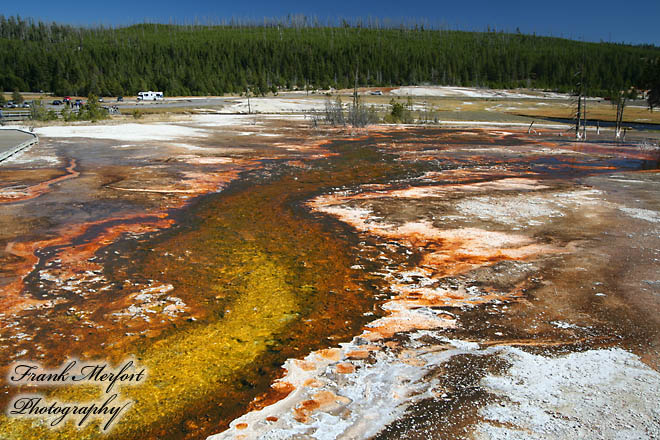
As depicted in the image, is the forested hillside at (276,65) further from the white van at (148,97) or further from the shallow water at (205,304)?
the shallow water at (205,304)

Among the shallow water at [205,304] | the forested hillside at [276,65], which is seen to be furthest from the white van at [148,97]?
the shallow water at [205,304]

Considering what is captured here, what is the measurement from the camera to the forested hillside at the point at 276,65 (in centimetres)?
9294

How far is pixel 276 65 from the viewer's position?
11769 centimetres

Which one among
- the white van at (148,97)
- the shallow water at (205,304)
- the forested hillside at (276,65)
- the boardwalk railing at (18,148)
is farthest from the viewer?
the forested hillside at (276,65)

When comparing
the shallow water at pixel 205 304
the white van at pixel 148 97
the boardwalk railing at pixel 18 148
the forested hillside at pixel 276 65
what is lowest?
the shallow water at pixel 205 304

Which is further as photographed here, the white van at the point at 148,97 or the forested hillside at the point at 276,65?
the forested hillside at the point at 276,65

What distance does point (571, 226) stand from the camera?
34.2ft

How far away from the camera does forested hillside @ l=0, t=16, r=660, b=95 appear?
92.9 metres

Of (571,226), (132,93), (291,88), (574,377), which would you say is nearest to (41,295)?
(574,377)

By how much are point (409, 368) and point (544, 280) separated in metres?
3.40

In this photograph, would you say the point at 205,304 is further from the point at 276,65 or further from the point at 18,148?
the point at 276,65

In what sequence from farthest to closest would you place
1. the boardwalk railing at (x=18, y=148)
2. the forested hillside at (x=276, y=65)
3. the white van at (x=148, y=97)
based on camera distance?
the forested hillside at (x=276, y=65) < the white van at (x=148, y=97) < the boardwalk railing at (x=18, y=148)

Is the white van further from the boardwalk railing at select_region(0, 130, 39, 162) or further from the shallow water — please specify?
the shallow water

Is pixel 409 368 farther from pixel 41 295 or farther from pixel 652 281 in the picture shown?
pixel 41 295
